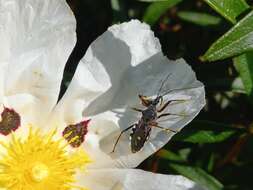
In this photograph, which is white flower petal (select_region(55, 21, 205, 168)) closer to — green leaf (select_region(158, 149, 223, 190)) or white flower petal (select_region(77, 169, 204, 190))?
white flower petal (select_region(77, 169, 204, 190))

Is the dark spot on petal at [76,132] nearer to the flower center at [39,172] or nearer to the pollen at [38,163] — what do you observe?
the pollen at [38,163]

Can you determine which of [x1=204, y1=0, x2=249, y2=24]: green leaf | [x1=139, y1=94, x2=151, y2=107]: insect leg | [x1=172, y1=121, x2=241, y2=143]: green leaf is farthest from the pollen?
[x1=204, y1=0, x2=249, y2=24]: green leaf

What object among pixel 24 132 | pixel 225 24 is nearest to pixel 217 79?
pixel 225 24

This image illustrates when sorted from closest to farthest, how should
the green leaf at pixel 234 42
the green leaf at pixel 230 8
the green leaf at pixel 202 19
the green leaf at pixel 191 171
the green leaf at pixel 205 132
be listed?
the green leaf at pixel 234 42, the green leaf at pixel 230 8, the green leaf at pixel 205 132, the green leaf at pixel 191 171, the green leaf at pixel 202 19

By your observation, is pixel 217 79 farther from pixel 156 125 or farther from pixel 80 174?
pixel 80 174

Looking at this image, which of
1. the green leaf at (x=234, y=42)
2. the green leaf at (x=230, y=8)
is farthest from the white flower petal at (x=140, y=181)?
the green leaf at (x=230, y=8)

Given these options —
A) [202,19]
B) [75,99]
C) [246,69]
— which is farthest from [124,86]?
[202,19]

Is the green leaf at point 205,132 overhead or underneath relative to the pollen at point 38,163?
underneath
